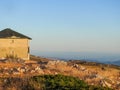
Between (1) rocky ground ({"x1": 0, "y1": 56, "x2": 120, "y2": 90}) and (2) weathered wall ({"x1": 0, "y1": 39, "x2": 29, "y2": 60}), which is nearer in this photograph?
(1) rocky ground ({"x1": 0, "y1": 56, "x2": 120, "y2": 90})

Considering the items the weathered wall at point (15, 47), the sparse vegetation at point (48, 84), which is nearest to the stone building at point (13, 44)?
the weathered wall at point (15, 47)

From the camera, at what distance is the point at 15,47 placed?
2736 inches

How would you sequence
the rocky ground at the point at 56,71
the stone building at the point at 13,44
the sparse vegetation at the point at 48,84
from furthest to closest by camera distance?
the stone building at the point at 13,44 < the rocky ground at the point at 56,71 < the sparse vegetation at the point at 48,84

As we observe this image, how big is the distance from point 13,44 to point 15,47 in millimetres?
789

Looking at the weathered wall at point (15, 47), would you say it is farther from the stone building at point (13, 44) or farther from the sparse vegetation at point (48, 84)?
the sparse vegetation at point (48, 84)

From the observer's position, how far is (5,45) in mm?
68688

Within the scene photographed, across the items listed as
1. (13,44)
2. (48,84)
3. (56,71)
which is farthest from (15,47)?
(48,84)

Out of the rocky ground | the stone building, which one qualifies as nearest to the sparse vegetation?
the rocky ground

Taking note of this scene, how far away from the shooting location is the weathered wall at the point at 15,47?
68625 mm

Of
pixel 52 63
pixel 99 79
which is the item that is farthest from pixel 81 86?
pixel 52 63

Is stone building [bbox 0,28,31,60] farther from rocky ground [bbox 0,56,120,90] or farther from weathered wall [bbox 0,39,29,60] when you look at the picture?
rocky ground [bbox 0,56,120,90]

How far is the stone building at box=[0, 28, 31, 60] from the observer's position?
68562 mm

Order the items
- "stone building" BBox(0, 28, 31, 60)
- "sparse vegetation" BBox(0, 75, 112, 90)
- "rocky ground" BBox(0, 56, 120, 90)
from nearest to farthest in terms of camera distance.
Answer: "sparse vegetation" BBox(0, 75, 112, 90)
"rocky ground" BBox(0, 56, 120, 90)
"stone building" BBox(0, 28, 31, 60)

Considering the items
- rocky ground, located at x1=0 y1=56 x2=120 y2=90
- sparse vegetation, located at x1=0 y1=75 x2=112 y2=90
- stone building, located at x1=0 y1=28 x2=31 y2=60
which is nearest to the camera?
sparse vegetation, located at x1=0 y1=75 x2=112 y2=90
